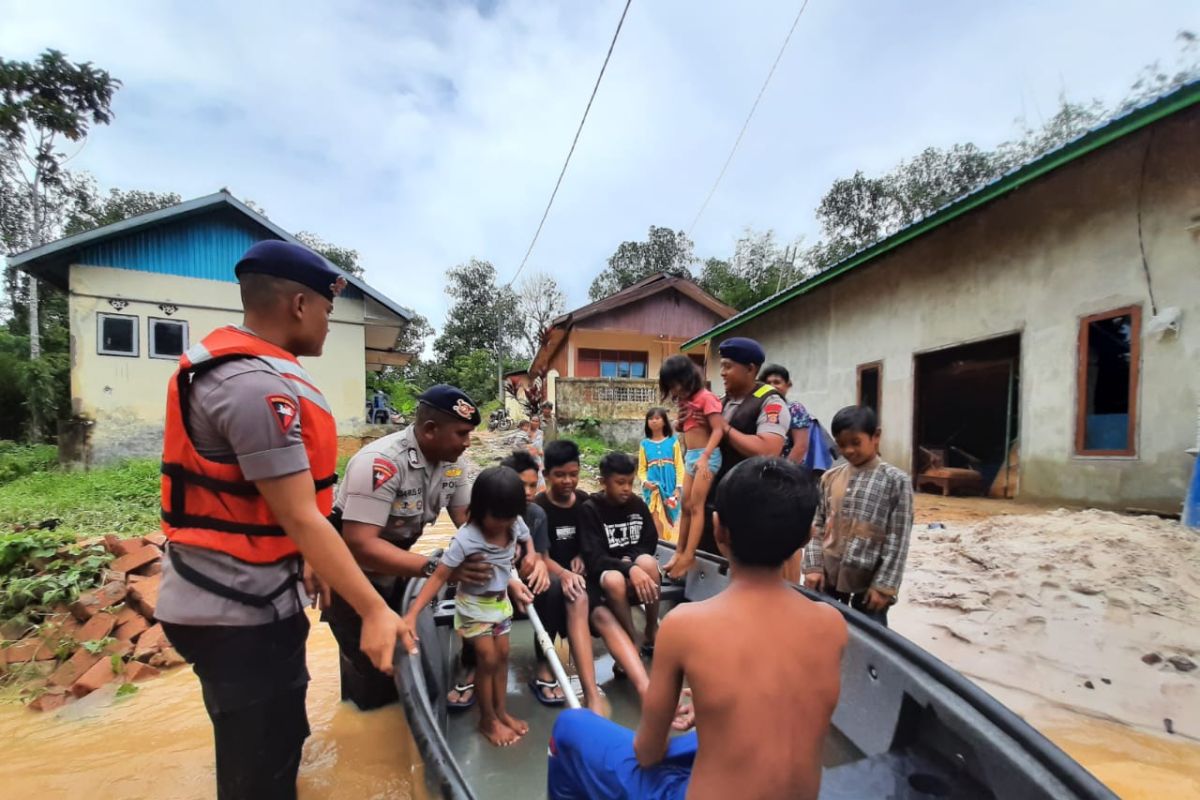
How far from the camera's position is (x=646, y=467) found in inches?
214

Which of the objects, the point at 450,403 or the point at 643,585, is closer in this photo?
the point at 450,403

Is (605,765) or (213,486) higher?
(213,486)

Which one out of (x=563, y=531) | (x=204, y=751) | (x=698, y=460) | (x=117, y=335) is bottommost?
(x=204, y=751)

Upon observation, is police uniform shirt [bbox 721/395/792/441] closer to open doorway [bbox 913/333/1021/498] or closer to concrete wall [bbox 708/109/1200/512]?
concrete wall [bbox 708/109/1200/512]

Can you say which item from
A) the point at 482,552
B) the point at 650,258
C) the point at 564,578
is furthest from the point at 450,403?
the point at 650,258

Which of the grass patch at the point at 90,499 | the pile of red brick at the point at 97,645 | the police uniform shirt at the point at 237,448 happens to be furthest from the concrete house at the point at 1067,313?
the grass patch at the point at 90,499

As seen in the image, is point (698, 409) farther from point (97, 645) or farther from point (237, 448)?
point (97, 645)

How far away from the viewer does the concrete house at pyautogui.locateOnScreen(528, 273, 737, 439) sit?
1664 centimetres

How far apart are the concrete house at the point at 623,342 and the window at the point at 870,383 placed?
7.50m

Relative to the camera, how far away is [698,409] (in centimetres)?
296

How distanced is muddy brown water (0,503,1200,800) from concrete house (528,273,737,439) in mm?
13391

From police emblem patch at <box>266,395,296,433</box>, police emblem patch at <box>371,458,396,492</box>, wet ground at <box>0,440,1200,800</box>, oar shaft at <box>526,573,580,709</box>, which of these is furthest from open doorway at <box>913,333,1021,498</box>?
police emblem patch at <box>266,395,296,433</box>

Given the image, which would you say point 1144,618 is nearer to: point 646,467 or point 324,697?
point 646,467

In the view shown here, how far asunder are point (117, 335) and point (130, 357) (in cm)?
49
